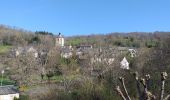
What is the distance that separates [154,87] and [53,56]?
48.2 meters

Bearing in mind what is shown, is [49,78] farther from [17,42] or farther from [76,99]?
[17,42]

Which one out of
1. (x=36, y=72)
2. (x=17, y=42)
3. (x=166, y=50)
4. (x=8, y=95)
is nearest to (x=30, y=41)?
(x=17, y=42)

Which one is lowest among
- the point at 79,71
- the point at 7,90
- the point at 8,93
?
the point at 8,93

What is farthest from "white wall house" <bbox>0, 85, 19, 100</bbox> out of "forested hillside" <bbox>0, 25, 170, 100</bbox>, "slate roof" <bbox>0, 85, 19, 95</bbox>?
"forested hillside" <bbox>0, 25, 170, 100</bbox>

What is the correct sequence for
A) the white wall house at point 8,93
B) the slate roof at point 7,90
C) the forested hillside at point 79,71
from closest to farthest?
the forested hillside at point 79,71, the white wall house at point 8,93, the slate roof at point 7,90

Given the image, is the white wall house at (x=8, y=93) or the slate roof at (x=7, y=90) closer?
the white wall house at (x=8, y=93)

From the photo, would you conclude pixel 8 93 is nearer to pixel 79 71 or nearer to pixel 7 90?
pixel 7 90

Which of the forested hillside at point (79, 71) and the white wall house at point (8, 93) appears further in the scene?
the white wall house at point (8, 93)

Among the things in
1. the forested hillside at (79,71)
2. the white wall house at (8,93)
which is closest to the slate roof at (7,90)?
the white wall house at (8,93)

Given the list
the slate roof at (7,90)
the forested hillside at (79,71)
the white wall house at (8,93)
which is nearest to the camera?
the forested hillside at (79,71)

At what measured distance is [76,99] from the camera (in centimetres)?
2711

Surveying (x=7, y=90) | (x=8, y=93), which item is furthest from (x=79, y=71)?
(x=8, y=93)

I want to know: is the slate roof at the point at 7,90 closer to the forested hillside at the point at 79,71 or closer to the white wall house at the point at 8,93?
the white wall house at the point at 8,93

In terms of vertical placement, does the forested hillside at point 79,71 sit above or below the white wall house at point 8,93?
above
